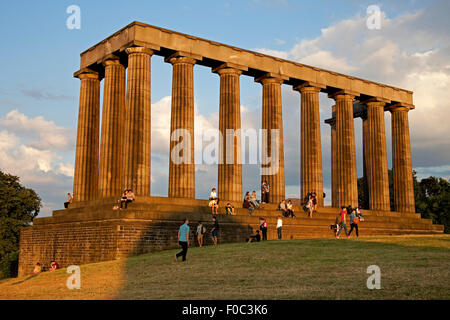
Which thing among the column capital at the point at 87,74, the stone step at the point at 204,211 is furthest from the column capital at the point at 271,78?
the column capital at the point at 87,74

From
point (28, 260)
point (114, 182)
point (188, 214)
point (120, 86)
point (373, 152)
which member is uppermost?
point (120, 86)

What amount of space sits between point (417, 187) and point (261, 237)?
70539mm

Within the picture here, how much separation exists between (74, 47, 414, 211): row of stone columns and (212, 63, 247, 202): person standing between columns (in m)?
0.09

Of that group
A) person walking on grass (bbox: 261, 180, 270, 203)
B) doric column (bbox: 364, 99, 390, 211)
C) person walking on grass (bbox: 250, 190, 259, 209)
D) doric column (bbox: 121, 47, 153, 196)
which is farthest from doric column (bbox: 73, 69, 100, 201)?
doric column (bbox: 364, 99, 390, 211)

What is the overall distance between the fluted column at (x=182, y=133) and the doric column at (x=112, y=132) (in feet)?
15.6

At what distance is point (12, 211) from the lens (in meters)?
77.5

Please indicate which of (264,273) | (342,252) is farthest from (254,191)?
(264,273)

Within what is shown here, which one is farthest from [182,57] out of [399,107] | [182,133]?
[399,107]

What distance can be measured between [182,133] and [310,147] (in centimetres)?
1426

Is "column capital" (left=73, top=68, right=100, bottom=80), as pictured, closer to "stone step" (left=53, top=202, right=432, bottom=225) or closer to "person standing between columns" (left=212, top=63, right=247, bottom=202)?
"person standing between columns" (left=212, top=63, right=247, bottom=202)

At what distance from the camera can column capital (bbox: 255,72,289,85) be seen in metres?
51.0
